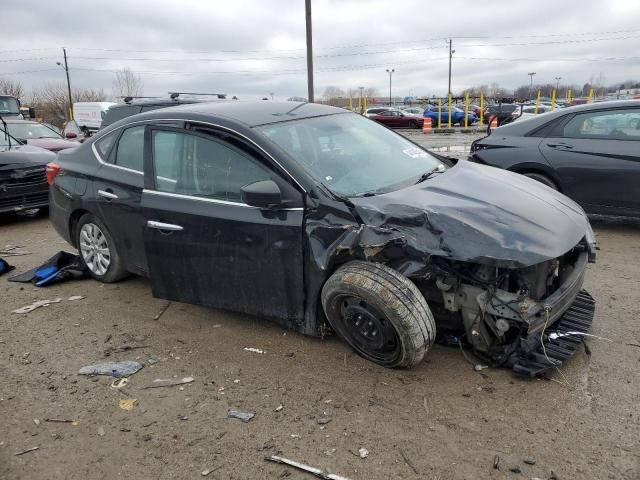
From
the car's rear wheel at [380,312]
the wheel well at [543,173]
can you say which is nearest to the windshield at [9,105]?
the wheel well at [543,173]

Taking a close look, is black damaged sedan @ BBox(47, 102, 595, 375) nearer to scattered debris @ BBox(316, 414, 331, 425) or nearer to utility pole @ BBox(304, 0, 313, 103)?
scattered debris @ BBox(316, 414, 331, 425)

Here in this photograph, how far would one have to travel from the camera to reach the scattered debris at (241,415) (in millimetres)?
2907

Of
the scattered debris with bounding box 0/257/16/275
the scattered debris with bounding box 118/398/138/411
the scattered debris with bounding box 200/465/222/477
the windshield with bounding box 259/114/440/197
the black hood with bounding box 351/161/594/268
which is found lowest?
the scattered debris with bounding box 200/465/222/477

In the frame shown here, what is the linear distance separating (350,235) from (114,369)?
5.97 feet

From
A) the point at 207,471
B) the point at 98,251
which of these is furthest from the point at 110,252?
the point at 207,471

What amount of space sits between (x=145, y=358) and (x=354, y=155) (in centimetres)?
206

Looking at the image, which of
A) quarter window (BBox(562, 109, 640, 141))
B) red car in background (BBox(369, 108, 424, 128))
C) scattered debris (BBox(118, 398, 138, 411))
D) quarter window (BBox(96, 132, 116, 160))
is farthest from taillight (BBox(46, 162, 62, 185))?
red car in background (BBox(369, 108, 424, 128))

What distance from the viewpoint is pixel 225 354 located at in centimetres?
363

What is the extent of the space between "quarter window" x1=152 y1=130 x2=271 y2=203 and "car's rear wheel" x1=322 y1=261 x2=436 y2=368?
89 cm

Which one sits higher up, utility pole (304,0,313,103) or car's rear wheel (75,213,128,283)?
utility pole (304,0,313,103)

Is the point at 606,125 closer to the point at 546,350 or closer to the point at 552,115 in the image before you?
the point at 552,115

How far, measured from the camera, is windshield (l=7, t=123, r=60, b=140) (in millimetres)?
11312

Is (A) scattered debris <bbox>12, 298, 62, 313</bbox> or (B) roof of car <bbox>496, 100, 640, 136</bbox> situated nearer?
(A) scattered debris <bbox>12, 298, 62, 313</bbox>

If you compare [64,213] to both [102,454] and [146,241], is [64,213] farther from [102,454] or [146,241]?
[102,454]
